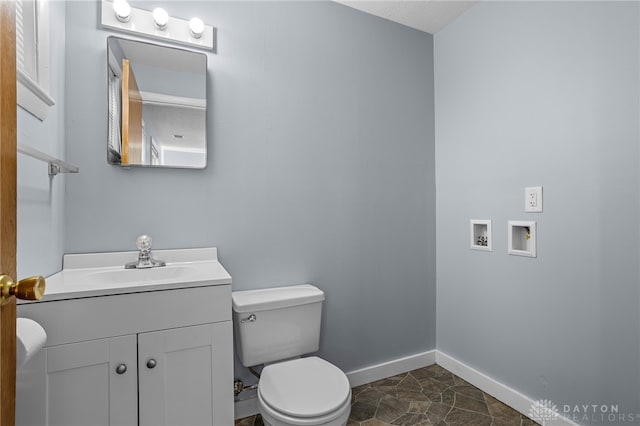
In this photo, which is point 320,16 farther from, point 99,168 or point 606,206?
point 606,206

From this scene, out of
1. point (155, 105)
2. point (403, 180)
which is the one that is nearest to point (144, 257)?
point (155, 105)

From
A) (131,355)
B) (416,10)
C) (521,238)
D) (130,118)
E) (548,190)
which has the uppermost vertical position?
(416,10)

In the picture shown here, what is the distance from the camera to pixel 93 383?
1.12 metres

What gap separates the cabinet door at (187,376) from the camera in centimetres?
118

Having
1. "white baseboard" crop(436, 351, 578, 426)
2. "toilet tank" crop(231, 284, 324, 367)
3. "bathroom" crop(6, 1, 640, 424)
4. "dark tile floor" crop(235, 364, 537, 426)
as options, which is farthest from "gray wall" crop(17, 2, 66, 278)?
"white baseboard" crop(436, 351, 578, 426)

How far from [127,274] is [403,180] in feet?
5.63

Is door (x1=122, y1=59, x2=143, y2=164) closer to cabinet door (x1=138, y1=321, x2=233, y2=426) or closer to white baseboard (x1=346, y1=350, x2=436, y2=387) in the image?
cabinet door (x1=138, y1=321, x2=233, y2=426)

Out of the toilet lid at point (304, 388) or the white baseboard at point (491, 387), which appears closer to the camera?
the toilet lid at point (304, 388)

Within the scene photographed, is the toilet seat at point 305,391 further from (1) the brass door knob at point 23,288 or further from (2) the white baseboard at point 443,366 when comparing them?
(1) the brass door knob at point 23,288

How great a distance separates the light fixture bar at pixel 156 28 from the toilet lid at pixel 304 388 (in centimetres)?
165

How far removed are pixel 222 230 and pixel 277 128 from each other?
65 centimetres

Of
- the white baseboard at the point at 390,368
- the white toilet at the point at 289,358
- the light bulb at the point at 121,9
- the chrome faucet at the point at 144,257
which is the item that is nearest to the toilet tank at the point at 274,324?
the white toilet at the point at 289,358

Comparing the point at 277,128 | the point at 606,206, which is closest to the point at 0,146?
the point at 277,128

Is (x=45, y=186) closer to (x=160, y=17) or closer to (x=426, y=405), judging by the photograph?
(x=160, y=17)
